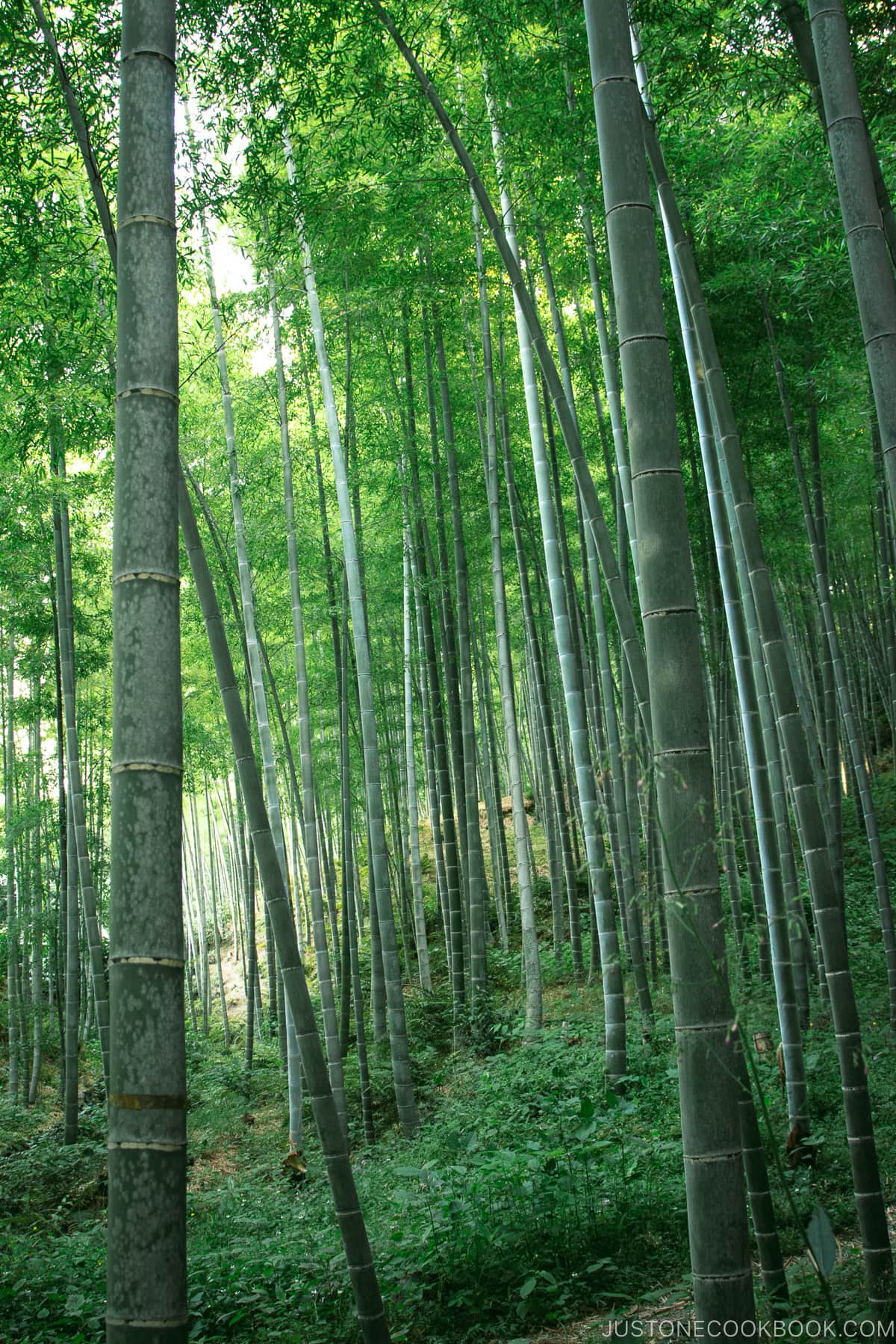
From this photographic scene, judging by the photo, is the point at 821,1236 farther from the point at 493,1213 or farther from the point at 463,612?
the point at 463,612

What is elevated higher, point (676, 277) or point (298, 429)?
point (298, 429)

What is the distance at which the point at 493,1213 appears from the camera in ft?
11.4

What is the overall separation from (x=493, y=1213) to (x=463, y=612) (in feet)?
13.9

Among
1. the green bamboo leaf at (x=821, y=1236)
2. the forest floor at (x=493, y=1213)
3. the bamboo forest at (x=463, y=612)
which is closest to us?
the bamboo forest at (x=463, y=612)

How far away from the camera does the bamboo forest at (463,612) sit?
154 centimetres

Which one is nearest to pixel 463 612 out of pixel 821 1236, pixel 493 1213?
pixel 493 1213

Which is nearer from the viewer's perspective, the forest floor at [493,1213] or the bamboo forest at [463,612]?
the bamboo forest at [463,612]

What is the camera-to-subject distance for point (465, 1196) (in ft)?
11.9

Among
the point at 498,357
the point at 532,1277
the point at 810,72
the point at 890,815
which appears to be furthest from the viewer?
the point at 890,815

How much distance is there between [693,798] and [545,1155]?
2704mm

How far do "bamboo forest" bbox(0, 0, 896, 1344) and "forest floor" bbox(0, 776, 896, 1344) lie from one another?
0.03 m

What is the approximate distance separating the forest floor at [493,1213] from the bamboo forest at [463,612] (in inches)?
1.1

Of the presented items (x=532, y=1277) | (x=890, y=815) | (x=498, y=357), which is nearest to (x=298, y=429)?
(x=498, y=357)

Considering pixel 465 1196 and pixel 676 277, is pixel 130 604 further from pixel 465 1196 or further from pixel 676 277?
pixel 465 1196
